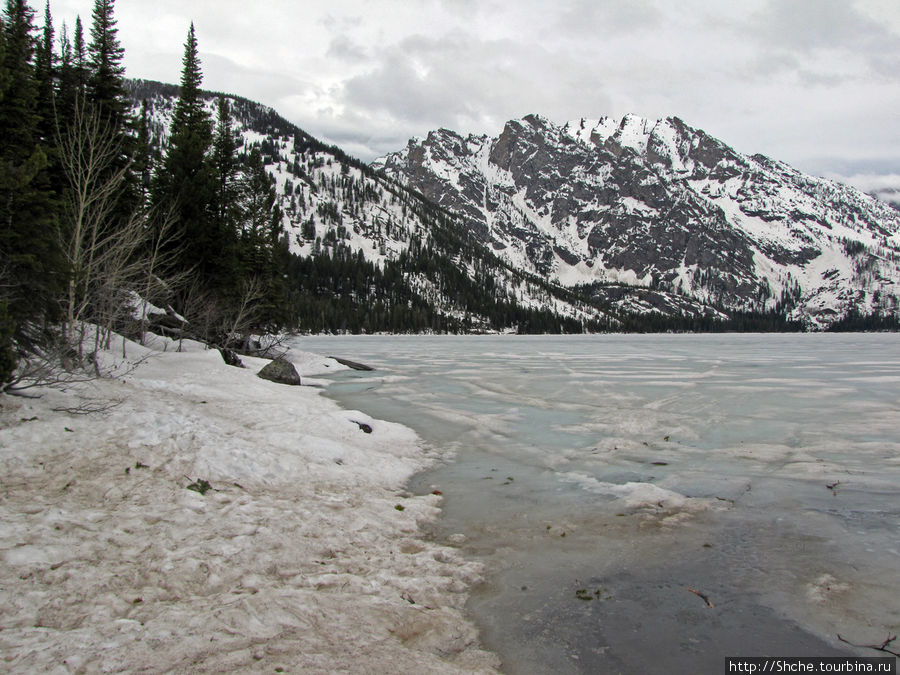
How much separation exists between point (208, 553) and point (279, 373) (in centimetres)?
1799

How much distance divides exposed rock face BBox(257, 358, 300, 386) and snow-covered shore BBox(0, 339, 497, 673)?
11467mm

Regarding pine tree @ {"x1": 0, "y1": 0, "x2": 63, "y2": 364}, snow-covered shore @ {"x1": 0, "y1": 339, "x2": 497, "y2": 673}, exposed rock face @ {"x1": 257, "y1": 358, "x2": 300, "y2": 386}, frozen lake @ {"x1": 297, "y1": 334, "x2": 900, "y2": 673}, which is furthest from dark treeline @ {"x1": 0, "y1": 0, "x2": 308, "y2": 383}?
frozen lake @ {"x1": 297, "y1": 334, "x2": 900, "y2": 673}

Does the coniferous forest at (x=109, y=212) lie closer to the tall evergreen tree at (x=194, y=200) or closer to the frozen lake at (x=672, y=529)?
the tall evergreen tree at (x=194, y=200)

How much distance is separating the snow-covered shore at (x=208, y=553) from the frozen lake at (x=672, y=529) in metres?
0.84

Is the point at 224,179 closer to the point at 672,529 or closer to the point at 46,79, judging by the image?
the point at 46,79

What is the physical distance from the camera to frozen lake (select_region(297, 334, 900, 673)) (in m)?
4.91

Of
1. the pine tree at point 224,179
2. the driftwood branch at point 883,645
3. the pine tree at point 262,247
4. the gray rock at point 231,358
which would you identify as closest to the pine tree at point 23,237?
the driftwood branch at point 883,645

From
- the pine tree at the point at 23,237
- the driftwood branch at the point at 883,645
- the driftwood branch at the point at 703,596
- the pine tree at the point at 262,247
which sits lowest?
the driftwood branch at the point at 703,596

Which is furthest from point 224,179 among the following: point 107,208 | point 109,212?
point 107,208

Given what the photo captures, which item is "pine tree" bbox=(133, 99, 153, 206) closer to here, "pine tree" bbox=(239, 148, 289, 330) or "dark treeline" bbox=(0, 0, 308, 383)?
"dark treeline" bbox=(0, 0, 308, 383)

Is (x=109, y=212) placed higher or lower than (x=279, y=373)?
higher

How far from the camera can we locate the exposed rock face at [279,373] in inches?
894

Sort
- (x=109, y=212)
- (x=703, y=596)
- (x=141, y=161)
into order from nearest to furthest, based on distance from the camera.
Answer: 1. (x=703, y=596)
2. (x=109, y=212)
3. (x=141, y=161)

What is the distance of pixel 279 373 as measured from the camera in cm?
2311
